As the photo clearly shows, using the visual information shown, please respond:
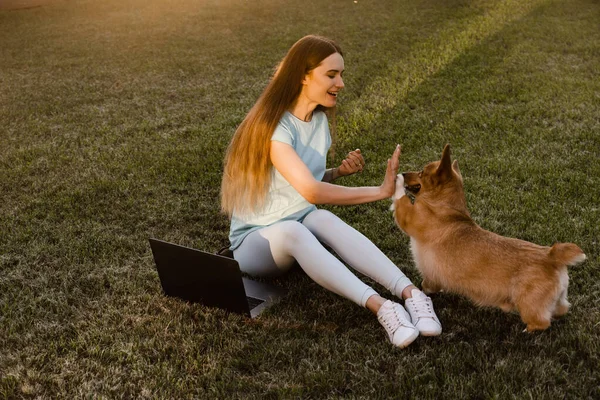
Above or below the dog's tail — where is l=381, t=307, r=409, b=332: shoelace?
below

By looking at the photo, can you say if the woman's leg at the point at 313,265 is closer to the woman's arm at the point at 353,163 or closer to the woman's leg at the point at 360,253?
the woman's leg at the point at 360,253

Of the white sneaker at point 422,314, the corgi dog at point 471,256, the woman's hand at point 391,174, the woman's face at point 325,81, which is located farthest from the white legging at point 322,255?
the woman's face at point 325,81

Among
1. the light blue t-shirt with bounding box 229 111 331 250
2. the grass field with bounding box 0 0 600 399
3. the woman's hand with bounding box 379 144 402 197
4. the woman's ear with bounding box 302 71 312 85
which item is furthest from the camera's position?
the light blue t-shirt with bounding box 229 111 331 250

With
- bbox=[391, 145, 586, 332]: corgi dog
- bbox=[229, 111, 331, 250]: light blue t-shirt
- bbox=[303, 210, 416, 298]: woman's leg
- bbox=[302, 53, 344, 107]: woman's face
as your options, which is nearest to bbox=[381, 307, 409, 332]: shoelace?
bbox=[303, 210, 416, 298]: woman's leg

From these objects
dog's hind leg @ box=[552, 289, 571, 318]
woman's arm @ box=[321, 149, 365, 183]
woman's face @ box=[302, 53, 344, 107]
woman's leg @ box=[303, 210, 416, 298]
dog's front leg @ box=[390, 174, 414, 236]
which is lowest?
dog's hind leg @ box=[552, 289, 571, 318]

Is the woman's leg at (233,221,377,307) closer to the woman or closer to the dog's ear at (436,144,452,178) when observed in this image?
the woman

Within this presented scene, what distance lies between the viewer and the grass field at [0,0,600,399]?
2.44 metres

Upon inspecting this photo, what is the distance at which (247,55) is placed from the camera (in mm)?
7902

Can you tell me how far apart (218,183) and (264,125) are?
5.38ft

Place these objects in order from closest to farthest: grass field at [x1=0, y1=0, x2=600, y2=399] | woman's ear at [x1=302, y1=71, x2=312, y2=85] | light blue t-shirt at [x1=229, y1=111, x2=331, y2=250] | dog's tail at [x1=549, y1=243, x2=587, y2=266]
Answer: dog's tail at [x1=549, y1=243, x2=587, y2=266], grass field at [x1=0, y1=0, x2=600, y2=399], woman's ear at [x1=302, y1=71, x2=312, y2=85], light blue t-shirt at [x1=229, y1=111, x2=331, y2=250]

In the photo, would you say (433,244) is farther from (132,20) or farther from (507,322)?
(132,20)

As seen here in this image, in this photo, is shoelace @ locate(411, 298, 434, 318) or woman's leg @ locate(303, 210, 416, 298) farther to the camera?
woman's leg @ locate(303, 210, 416, 298)

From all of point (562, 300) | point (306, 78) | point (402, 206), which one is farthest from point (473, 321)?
point (306, 78)

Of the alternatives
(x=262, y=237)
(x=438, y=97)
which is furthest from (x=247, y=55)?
(x=262, y=237)
